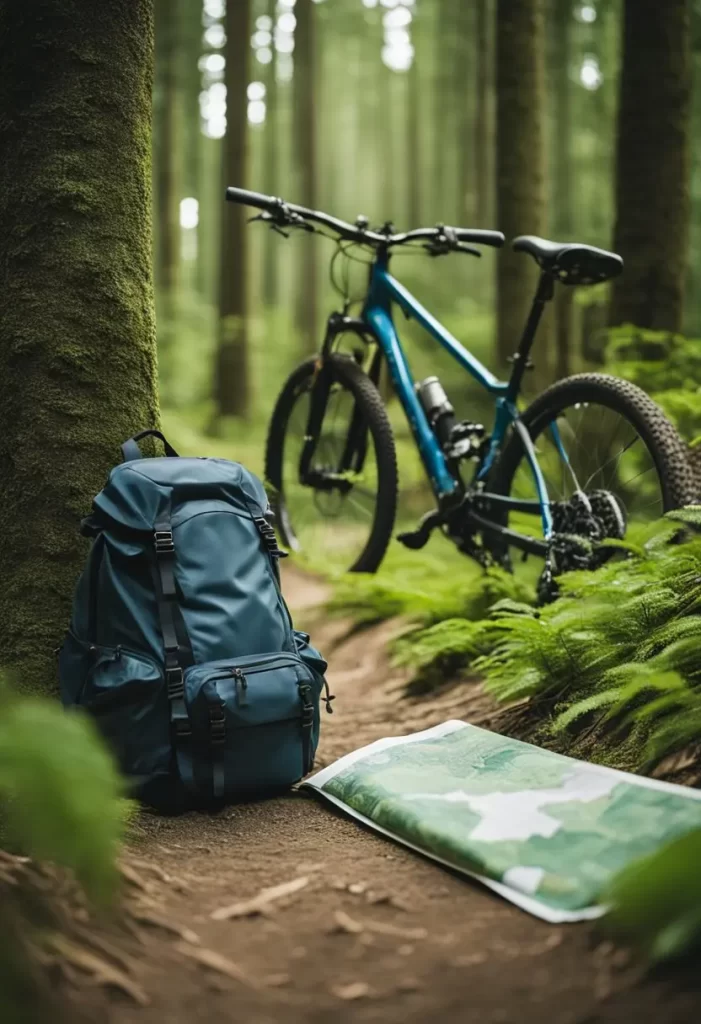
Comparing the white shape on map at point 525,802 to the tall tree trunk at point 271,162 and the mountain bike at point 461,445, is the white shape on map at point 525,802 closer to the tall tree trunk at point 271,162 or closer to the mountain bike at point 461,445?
the mountain bike at point 461,445

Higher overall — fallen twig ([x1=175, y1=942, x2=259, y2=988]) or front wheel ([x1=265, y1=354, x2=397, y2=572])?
front wheel ([x1=265, y1=354, x2=397, y2=572])

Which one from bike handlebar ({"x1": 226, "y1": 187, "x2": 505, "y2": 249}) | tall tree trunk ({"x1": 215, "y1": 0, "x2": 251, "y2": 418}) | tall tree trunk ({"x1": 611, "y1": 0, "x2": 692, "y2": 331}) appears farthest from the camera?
tall tree trunk ({"x1": 215, "y1": 0, "x2": 251, "y2": 418})

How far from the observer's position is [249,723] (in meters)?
2.85

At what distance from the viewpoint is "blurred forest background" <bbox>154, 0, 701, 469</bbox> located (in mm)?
6453

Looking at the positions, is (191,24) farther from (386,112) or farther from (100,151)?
(100,151)

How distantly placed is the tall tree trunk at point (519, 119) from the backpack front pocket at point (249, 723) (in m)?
5.80

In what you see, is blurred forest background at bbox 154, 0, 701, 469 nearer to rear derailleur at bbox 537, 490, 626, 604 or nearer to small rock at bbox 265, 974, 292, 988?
rear derailleur at bbox 537, 490, 626, 604

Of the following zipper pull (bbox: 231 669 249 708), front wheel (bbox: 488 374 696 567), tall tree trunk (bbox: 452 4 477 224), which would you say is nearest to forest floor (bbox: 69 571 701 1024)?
zipper pull (bbox: 231 669 249 708)

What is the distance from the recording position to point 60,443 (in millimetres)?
3135

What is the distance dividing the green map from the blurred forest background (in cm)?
288

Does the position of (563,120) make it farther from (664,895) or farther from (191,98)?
(664,895)

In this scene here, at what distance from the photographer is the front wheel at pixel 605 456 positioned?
3430 mm

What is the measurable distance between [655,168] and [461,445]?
322 centimetres

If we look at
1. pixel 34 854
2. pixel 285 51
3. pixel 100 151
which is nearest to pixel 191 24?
pixel 285 51
